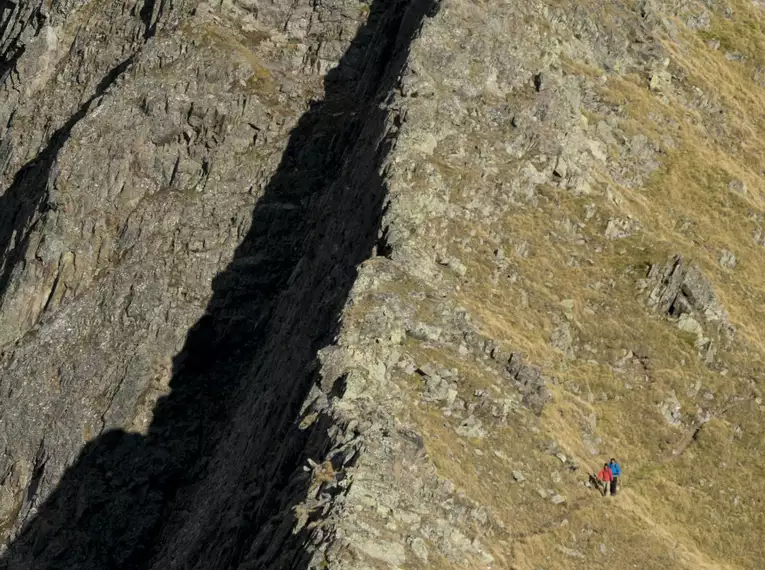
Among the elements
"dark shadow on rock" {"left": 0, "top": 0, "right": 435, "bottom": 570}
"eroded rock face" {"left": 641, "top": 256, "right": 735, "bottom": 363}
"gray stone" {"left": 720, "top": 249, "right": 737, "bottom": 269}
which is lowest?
"dark shadow on rock" {"left": 0, "top": 0, "right": 435, "bottom": 570}

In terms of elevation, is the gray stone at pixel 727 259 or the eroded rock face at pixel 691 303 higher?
the gray stone at pixel 727 259

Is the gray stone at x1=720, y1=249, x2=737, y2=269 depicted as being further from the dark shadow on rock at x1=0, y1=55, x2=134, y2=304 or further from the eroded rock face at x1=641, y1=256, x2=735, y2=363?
the dark shadow on rock at x1=0, y1=55, x2=134, y2=304

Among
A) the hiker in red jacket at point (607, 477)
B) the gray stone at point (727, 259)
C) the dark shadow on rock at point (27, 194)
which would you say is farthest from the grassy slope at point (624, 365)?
the dark shadow on rock at point (27, 194)

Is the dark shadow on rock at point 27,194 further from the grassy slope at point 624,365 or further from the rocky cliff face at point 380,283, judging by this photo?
the grassy slope at point 624,365

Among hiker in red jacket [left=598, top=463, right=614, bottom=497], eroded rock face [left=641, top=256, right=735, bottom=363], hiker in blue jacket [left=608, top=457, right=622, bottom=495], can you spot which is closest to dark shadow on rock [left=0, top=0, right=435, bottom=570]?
hiker in red jacket [left=598, top=463, right=614, bottom=497]

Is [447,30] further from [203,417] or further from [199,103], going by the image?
[203,417]

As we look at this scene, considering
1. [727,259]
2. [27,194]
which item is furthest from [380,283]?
[27,194]
